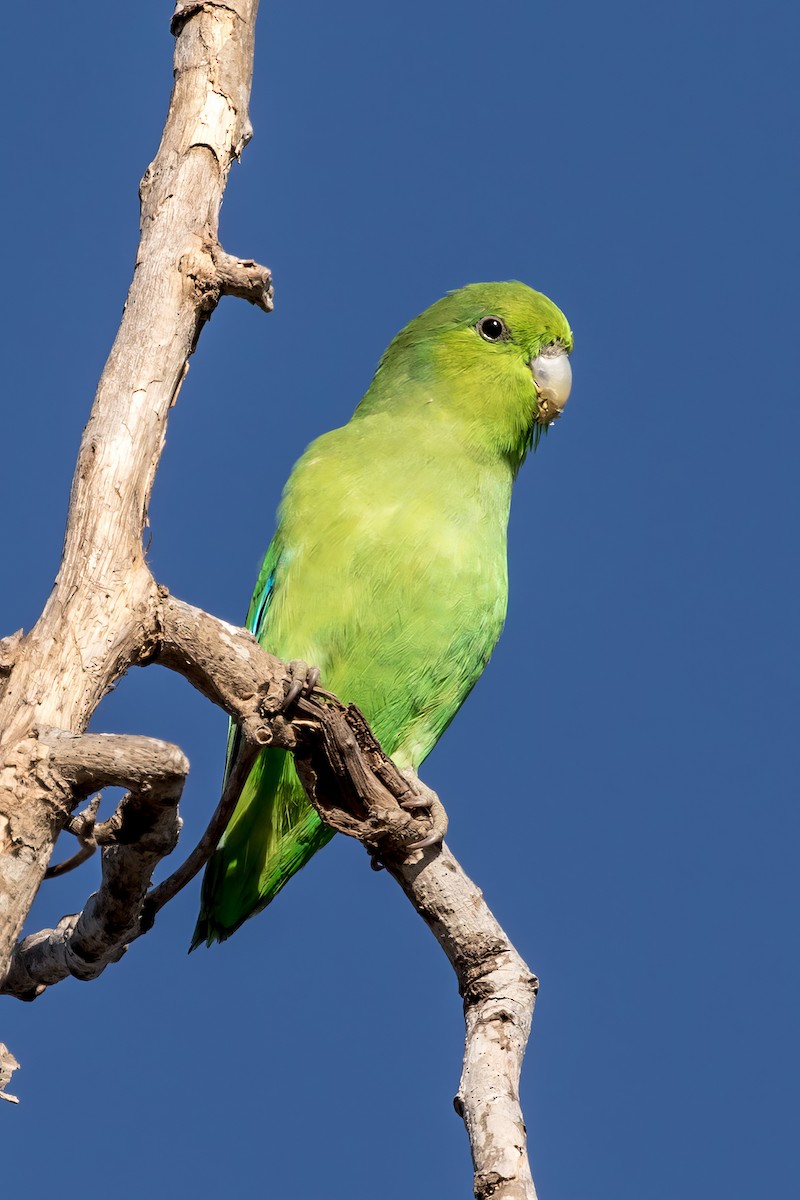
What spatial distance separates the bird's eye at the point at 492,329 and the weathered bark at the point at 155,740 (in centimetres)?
177

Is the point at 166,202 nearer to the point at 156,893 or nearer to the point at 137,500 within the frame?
the point at 137,500

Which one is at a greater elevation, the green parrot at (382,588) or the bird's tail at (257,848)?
the green parrot at (382,588)

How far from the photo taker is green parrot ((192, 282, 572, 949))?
17.1 feet

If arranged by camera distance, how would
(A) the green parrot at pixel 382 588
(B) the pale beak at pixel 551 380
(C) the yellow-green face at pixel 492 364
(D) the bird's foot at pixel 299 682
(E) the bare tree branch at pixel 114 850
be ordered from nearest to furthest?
(E) the bare tree branch at pixel 114 850, (D) the bird's foot at pixel 299 682, (A) the green parrot at pixel 382 588, (C) the yellow-green face at pixel 492 364, (B) the pale beak at pixel 551 380

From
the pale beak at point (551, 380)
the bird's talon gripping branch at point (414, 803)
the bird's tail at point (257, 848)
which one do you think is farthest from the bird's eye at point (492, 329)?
the bird's talon gripping branch at point (414, 803)

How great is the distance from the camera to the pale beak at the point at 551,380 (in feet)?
19.6

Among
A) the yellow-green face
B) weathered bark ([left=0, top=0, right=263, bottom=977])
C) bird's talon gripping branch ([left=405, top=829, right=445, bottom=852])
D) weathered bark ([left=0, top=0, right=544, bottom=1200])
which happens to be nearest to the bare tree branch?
weathered bark ([left=0, top=0, right=544, bottom=1200])

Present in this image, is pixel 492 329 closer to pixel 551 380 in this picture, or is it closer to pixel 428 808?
pixel 551 380

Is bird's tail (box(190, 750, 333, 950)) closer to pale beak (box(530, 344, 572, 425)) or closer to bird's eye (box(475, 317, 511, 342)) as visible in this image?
pale beak (box(530, 344, 572, 425))

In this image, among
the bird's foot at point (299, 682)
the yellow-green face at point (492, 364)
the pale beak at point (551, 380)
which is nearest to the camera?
the bird's foot at point (299, 682)

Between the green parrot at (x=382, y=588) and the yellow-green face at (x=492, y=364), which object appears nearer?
the green parrot at (x=382, y=588)

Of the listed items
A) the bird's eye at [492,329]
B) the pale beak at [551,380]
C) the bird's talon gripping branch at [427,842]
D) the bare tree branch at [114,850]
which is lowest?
the bare tree branch at [114,850]

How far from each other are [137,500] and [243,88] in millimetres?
1748

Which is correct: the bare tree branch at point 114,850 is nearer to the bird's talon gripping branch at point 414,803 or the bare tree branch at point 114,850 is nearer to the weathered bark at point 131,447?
the weathered bark at point 131,447
